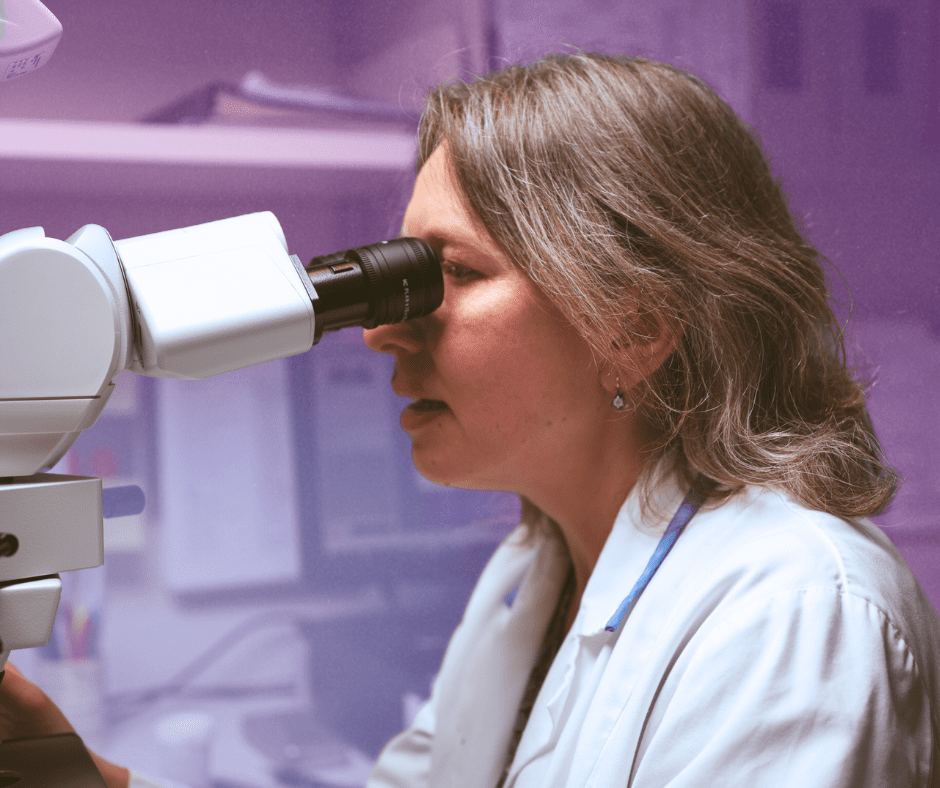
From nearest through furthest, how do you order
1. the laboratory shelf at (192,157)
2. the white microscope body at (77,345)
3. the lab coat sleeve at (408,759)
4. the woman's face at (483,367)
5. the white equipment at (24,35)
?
the white microscope body at (77,345) < the white equipment at (24,35) < the woman's face at (483,367) < the laboratory shelf at (192,157) < the lab coat sleeve at (408,759)

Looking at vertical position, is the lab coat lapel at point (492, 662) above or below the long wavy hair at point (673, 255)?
below

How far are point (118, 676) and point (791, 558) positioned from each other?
954 mm

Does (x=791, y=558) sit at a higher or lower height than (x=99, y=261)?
lower

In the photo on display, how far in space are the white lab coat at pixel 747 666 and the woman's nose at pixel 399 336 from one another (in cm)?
33

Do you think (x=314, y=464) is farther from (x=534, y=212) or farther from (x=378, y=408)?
(x=534, y=212)

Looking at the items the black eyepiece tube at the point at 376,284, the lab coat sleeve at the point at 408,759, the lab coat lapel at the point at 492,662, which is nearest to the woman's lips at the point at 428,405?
the black eyepiece tube at the point at 376,284

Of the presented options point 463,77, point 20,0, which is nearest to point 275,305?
point 20,0

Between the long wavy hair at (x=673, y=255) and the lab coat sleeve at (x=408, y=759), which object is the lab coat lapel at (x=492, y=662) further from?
the long wavy hair at (x=673, y=255)

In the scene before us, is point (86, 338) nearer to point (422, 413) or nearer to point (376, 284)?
point (376, 284)

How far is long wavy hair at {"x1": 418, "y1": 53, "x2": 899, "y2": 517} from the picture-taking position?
86 centimetres

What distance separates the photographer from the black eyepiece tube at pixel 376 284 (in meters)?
0.78

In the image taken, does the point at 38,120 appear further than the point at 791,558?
Yes

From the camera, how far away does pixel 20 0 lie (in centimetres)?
78

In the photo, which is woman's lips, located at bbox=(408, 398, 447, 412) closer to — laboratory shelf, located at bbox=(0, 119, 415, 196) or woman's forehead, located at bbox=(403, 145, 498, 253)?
woman's forehead, located at bbox=(403, 145, 498, 253)
